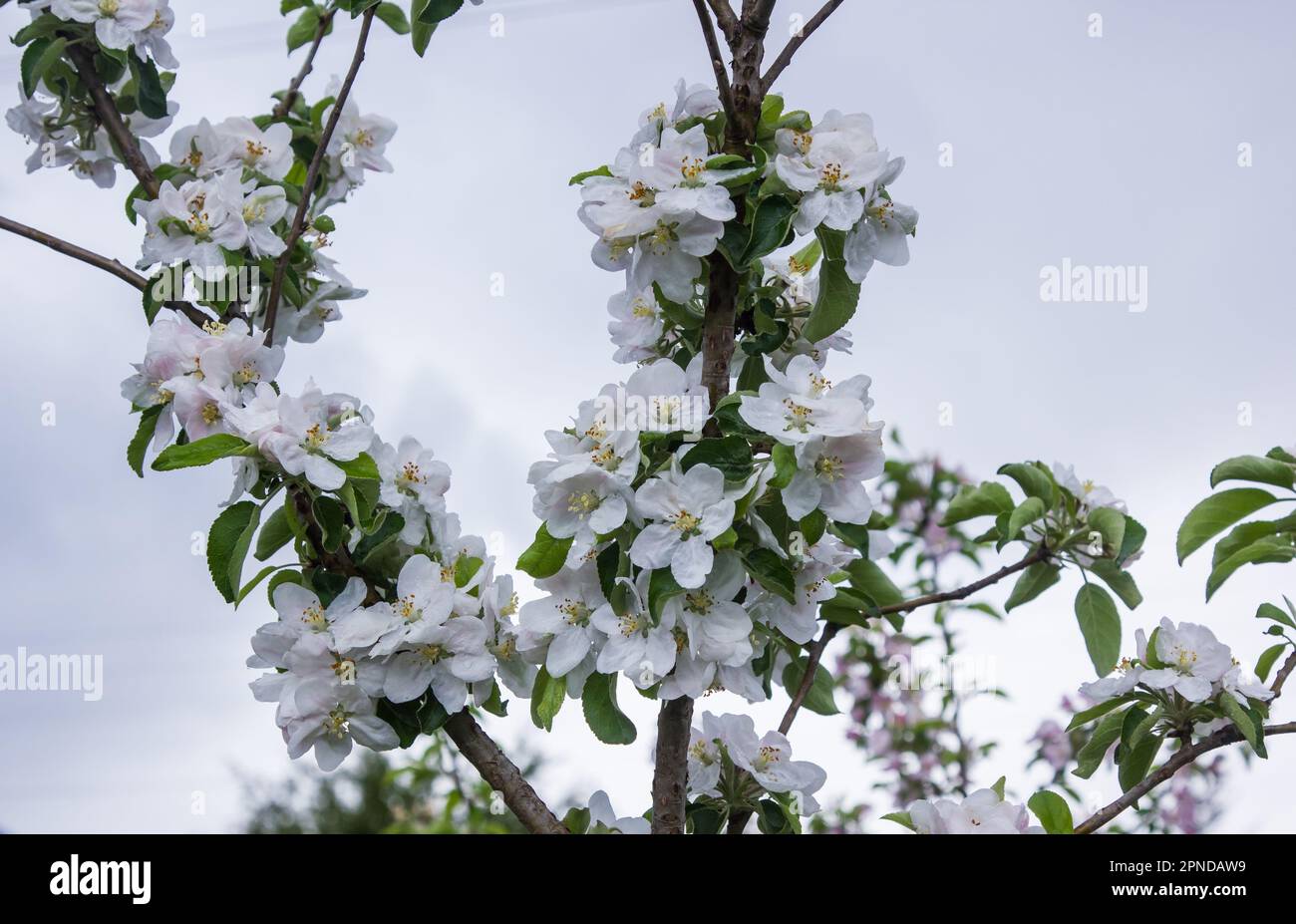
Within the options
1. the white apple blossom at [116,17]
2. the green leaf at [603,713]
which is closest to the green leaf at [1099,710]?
the green leaf at [603,713]

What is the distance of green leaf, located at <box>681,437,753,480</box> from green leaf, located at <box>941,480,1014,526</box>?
72 cm

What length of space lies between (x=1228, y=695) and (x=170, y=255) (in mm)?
1492

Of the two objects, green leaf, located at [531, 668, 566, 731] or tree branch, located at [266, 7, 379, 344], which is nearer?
green leaf, located at [531, 668, 566, 731]

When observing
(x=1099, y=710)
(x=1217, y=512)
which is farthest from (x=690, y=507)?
(x=1217, y=512)

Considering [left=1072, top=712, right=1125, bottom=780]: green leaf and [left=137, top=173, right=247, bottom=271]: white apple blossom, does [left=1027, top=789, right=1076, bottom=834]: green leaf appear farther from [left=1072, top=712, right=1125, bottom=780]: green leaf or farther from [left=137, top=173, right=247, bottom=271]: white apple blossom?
[left=137, top=173, right=247, bottom=271]: white apple blossom

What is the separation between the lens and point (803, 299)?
4.63 ft

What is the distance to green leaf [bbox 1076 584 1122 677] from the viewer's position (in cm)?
177

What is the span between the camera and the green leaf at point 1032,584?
1824 mm

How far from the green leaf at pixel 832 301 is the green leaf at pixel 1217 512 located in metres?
0.66

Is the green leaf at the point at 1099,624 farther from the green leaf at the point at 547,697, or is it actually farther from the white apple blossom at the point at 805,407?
the green leaf at the point at 547,697

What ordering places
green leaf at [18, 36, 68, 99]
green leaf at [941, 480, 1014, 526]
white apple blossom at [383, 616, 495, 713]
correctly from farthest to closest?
green leaf at [941, 480, 1014, 526] → green leaf at [18, 36, 68, 99] → white apple blossom at [383, 616, 495, 713]

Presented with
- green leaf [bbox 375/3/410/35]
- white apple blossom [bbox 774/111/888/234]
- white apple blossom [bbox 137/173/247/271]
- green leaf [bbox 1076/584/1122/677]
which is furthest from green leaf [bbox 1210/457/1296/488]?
green leaf [bbox 375/3/410/35]

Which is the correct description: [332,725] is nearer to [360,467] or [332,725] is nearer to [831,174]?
[360,467]
